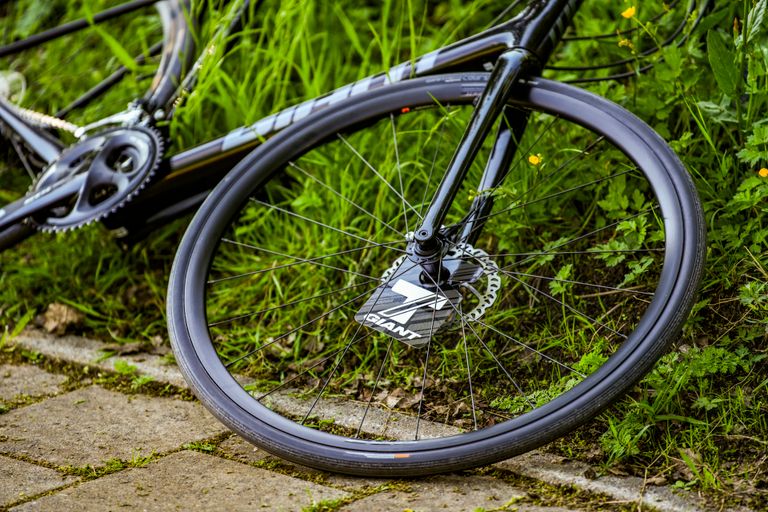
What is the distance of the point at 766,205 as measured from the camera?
75.4 inches

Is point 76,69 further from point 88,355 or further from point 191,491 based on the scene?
point 191,491

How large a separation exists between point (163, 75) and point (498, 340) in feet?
4.45

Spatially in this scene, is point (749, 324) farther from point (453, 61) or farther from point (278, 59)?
point (278, 59)

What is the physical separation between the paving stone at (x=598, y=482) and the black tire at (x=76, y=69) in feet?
4.16

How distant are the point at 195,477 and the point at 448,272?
652mm

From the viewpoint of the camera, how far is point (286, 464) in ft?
A: 5.85

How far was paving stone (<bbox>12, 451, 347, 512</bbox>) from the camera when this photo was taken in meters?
1.60

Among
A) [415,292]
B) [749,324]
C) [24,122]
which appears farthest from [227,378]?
[24,122]

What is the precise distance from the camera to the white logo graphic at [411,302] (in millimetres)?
1778

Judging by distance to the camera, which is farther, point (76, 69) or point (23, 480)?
point (76, 69)

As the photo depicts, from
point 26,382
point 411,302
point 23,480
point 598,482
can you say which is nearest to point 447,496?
point 598,482

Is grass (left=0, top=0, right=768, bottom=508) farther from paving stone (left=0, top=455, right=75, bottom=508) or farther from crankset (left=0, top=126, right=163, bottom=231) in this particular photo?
paving stone (left=0, top=455, right=75, bottom=508)

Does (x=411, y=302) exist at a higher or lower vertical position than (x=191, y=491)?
higher

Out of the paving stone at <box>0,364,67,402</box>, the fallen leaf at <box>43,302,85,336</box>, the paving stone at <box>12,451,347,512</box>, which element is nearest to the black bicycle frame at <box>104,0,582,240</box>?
the fallen leaf at <box>43,302,85,336</box>
